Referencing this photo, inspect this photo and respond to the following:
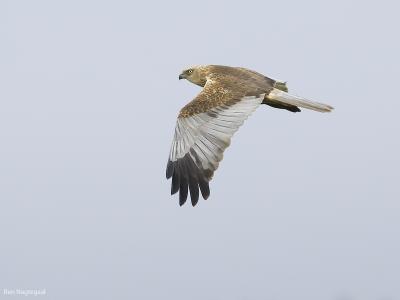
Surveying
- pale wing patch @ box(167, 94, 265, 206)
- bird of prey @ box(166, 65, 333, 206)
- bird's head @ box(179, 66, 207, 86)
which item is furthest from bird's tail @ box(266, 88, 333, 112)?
bird's head @ box(179, 66, 207, 86)

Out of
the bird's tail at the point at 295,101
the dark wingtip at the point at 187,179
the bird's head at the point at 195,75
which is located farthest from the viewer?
the bird's head at the point at 195,75

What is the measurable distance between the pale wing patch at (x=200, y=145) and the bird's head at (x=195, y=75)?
8.24 ft

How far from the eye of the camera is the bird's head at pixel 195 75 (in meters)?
15.3

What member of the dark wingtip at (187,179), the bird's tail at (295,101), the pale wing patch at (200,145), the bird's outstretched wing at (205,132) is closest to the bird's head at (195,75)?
the bird's outstretched wing at (205,132)

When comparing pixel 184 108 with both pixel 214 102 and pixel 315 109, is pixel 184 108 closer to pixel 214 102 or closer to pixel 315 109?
pixel 214 102

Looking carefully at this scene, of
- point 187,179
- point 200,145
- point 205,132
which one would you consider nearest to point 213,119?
point 205,132

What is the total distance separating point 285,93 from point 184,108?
1960 millimetres

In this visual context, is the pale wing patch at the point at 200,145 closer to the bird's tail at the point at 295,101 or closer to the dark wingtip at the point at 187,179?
the dark wingtip at the point at 187,179

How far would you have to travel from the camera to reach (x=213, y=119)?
1254cm

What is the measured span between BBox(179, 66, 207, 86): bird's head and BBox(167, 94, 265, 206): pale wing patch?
8.24 ft

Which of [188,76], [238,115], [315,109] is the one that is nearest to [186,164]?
[238,115]

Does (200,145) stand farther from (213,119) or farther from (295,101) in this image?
(295,101)

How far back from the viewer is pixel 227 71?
14547mm

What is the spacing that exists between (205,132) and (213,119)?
0.35 m
